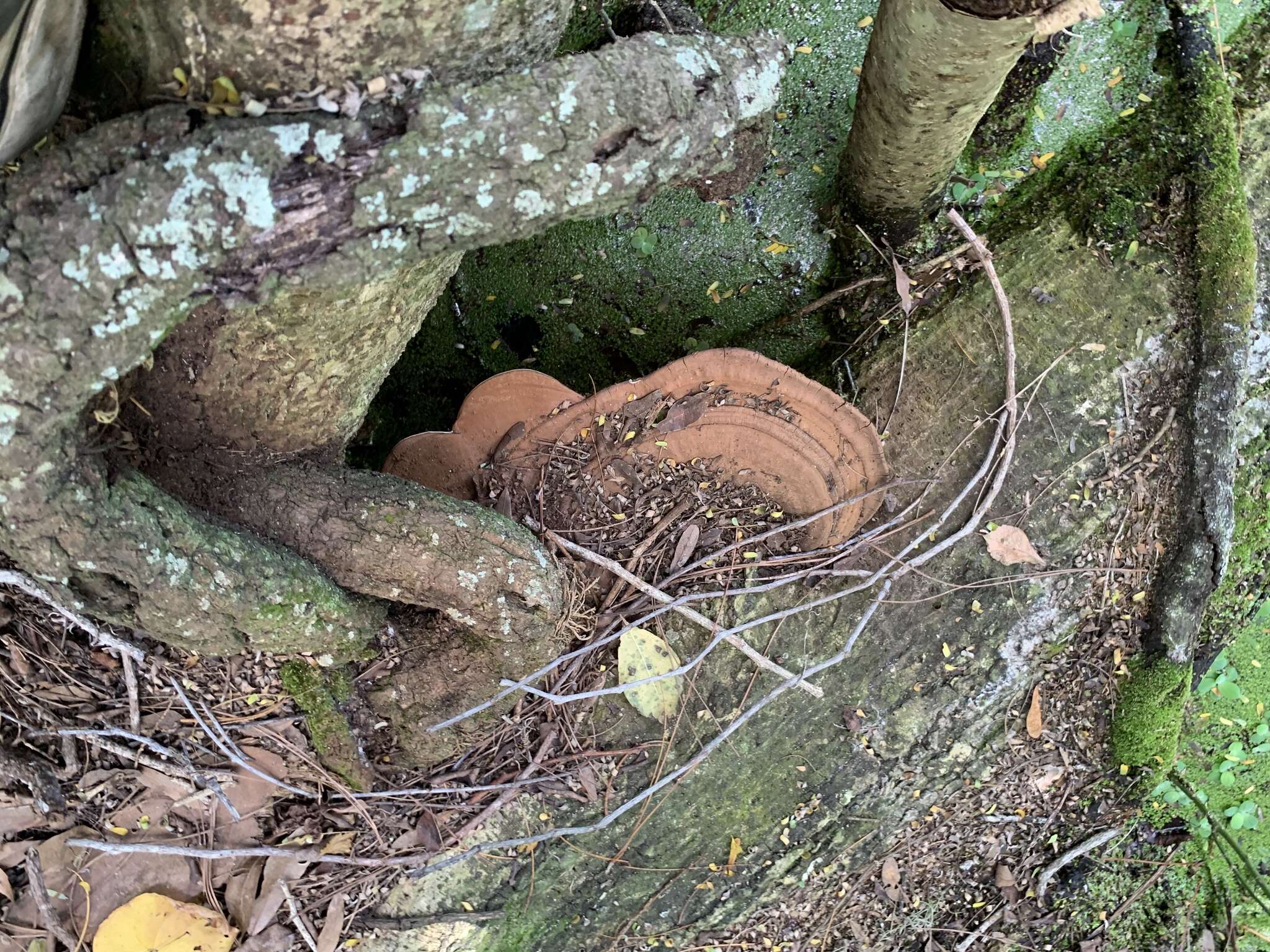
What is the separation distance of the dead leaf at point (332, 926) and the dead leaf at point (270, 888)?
0.46 feet

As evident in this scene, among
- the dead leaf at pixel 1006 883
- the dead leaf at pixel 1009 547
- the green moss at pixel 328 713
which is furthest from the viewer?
the dead leaf at pixel 1006 883

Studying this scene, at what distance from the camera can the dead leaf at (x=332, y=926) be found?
2.16m

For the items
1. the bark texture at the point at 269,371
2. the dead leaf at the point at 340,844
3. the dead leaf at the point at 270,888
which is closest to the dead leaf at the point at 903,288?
the bark texture at the point at 269,371

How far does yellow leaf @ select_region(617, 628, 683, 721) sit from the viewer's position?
7.23 ft

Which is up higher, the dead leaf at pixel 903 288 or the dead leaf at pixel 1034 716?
the dead leaf at pixel 903 288

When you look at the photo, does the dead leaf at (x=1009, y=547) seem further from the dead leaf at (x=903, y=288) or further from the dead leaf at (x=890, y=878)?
the dead leaf at (x=890, y=878)

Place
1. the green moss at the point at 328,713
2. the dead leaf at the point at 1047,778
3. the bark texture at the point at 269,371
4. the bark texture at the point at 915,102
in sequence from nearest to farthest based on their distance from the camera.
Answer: the bark texture at the point at 269,371 < the bark texture at the point at 915,102 < the green moss at the point at 328,713 < the dead leaf at the point at 1047,778

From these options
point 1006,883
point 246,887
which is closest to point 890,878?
point 1006,883

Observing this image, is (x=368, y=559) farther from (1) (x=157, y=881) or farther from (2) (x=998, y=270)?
(2) (x=998, y=270)

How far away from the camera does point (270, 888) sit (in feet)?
6.82

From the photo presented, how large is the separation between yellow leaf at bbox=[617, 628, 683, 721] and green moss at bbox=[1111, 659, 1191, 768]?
4.47ft

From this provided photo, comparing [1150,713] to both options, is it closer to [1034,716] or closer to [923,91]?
[1034,716]

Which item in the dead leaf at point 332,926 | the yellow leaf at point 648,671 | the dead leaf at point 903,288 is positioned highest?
the dead leaf at point 903,288

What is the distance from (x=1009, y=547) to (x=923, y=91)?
1.25 m
